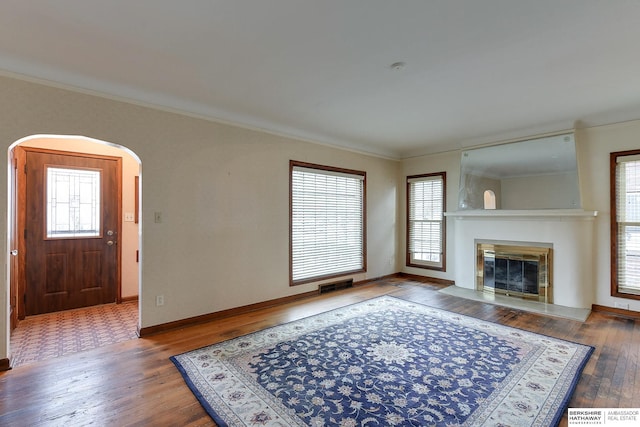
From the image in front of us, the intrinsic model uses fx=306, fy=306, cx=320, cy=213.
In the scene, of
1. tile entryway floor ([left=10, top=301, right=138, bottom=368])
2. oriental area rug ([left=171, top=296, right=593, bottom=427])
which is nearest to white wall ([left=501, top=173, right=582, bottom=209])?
oriental area rug ([left=171, top=296, right=593, bottom=427])

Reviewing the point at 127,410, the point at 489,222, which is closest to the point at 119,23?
the point at 127,410

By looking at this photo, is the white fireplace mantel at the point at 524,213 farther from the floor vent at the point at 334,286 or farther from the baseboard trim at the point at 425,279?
the floor vent at the point at 334,286

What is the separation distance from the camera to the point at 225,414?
2029 millimetres

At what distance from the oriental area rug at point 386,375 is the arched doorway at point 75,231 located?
6.40ft

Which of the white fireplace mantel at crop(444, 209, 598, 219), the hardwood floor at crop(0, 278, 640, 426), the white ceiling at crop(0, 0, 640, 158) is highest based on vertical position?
the white ceiling at crop(0, 0, 640, 158)

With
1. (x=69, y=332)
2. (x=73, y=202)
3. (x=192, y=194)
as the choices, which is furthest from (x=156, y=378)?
(x=73, y=202)

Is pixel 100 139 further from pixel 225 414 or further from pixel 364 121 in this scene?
pixel 364 121

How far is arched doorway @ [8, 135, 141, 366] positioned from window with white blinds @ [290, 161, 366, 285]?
2.23m

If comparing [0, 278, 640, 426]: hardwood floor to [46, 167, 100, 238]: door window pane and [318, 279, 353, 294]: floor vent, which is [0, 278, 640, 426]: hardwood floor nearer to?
[318, 279, 353, 294]: floor vent

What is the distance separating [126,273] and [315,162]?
3.40 meters

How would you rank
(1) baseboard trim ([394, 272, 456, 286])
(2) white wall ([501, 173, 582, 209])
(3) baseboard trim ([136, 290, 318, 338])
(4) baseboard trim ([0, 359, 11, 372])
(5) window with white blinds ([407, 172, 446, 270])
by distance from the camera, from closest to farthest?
(4) baseboard trim ([0, 359, 11, 372]) → (3) baseboard trim ([136, 290, 318, 338]) → (2) white wall ([501, 173, 582, 209]) → (1) baseboard trim ([394, 272, 456, 286]) → (5) window with white blinds ([407, 172, 446, 270])

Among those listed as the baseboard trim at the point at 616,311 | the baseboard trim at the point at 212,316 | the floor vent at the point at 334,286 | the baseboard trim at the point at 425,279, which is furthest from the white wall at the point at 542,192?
the baseboard trim at the point at 212,316

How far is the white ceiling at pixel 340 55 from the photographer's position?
1.99 metres

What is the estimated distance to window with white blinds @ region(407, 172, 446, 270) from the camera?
19.6ft
